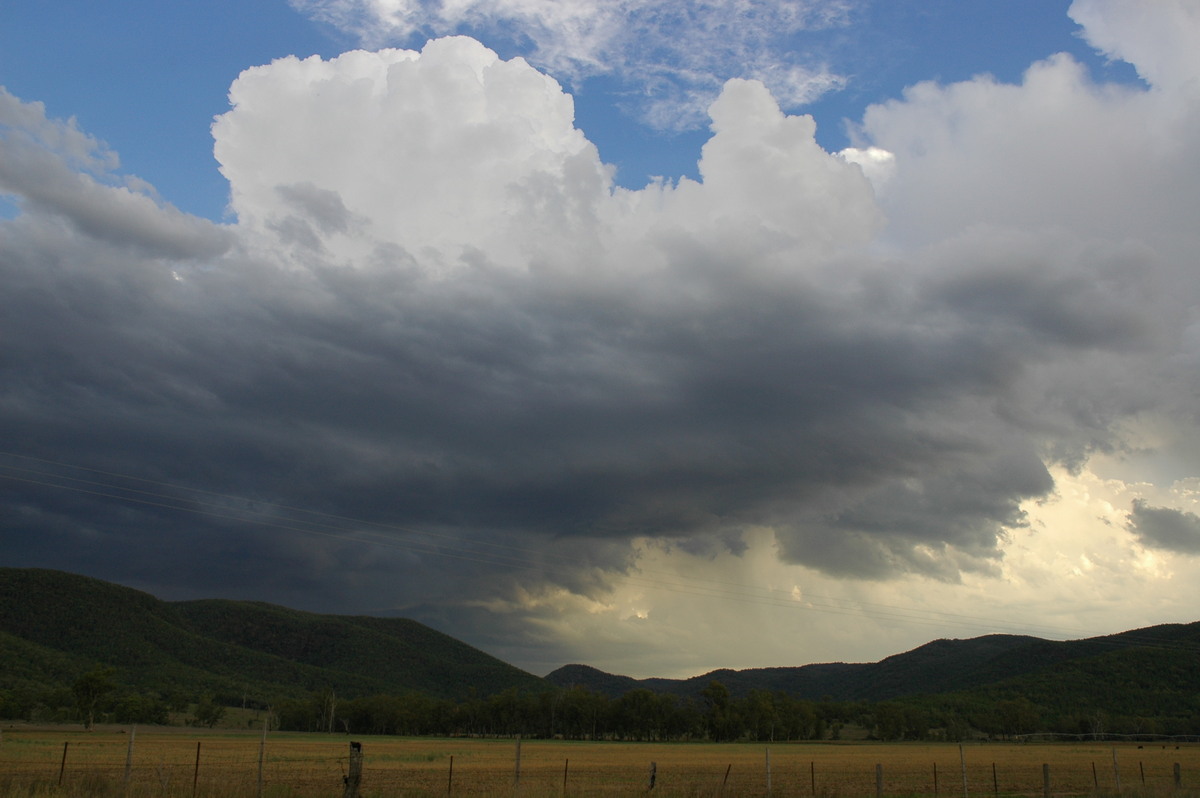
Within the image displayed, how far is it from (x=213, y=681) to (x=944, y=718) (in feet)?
541

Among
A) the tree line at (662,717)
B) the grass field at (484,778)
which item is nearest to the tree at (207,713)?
the tree line at (662,717)

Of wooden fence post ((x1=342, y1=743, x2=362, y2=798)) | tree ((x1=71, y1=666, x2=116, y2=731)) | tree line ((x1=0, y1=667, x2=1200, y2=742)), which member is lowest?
tree line ((x1=0, y1=667, x2=1200, y2=742))

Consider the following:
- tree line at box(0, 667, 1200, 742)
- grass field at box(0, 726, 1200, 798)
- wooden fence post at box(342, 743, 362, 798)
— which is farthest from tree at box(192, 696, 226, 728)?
wooden fence post at box(342, 743, 362, 798)

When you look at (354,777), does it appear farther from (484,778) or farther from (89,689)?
(89,689)

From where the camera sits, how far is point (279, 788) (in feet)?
84.3

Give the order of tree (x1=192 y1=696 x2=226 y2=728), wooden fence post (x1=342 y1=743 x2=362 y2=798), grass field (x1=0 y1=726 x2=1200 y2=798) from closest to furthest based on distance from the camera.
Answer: wooden fence post (x1=342 y1=743 x2=362 y2=798) < grass field (x1=0 y1=726 x2=1200 y2=798) < tree (x1=192 y1=696 x2=226 y2=728)

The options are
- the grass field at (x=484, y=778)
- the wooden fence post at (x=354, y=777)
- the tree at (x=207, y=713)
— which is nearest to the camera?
the wooden fence post at (x=354, y=777)

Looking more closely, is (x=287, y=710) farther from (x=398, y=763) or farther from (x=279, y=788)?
(x=279, y=788)

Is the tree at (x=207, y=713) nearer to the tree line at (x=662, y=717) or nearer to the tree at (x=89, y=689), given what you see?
the tree line at (x=662, y=717)

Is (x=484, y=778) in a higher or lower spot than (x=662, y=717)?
higher

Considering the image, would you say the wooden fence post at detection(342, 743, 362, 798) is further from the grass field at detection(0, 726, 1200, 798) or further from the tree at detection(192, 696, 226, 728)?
the tree at detection(192, 696, 226, 728)

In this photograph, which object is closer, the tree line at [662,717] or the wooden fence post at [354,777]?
the wooden fence post at [354,777]

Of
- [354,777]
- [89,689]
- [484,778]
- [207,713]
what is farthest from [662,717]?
[354,777]

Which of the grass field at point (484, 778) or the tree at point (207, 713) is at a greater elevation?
the grass field at point (484, 778)
